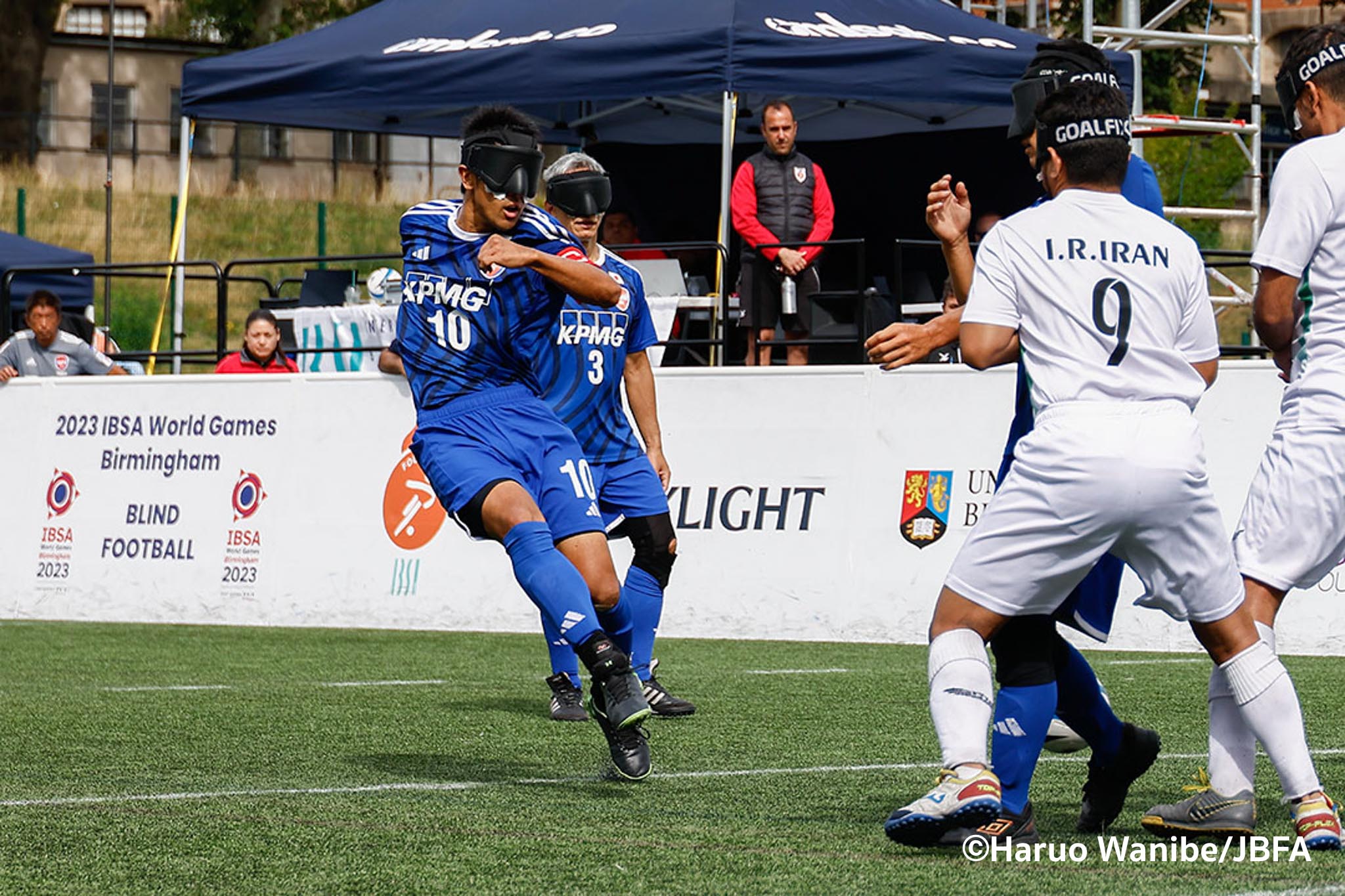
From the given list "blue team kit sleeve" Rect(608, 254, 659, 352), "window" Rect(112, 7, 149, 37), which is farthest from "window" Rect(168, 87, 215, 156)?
"blue team kit sleeve" Rect(608, 254, 659, 352)

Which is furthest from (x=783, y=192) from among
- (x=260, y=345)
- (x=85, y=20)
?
(x=85, y=20)

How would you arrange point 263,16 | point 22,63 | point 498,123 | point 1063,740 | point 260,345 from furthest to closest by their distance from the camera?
point 263,16 < point 22,63 < point 260,345 < point 498,123 < point 1063,740

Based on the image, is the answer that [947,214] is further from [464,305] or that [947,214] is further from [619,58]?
[619,58]

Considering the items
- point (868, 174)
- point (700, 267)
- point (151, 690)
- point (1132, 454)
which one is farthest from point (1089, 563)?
point (868, 174)

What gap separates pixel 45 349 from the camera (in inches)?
622

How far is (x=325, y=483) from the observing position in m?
13.7

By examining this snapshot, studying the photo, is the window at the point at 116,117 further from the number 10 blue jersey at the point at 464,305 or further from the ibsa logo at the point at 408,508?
the number 10 blue jersey at the point at 464,305

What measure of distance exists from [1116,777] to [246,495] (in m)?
9.29

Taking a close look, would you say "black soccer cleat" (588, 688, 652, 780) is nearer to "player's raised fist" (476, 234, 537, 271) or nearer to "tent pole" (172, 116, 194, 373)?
"player's raised fist" (476, 234, 537, 271)

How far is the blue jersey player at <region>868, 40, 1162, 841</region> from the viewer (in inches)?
203

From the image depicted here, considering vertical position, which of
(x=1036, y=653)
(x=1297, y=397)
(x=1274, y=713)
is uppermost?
(x=1297, y=397)

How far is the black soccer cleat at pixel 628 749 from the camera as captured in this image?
A: 6184mm

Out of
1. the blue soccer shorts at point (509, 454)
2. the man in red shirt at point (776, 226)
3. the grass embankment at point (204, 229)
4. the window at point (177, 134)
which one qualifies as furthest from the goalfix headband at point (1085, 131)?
the window at point (177, 134)

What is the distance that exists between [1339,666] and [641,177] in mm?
10593
